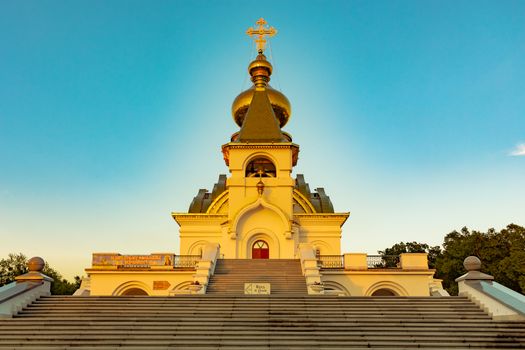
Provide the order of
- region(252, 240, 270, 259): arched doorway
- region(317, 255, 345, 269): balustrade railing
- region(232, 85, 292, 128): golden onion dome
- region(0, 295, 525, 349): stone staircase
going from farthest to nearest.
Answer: region(232, 85, 292, 128): golden onion dome → region(252, 240, 270, 259): arched doorway → region(317, 255, 345, 269): balustrade railing → region(0, 295, 525, 349): stone staircase

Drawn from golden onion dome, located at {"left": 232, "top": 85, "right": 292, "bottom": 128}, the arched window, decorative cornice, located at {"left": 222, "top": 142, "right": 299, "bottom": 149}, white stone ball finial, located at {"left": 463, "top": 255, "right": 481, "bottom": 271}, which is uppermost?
golden onion dome, located at {"left": 232, "top": 85, "right": 292, "bottom": 128}

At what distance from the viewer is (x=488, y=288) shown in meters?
12.3

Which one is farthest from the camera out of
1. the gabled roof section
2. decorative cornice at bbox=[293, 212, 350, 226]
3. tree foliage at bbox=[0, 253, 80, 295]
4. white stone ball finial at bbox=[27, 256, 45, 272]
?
tree foliage at bbox=[0, 253, 80, 295]

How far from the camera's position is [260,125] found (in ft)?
88.4

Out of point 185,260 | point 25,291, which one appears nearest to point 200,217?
point 185,260

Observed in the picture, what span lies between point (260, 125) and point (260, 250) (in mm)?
7372

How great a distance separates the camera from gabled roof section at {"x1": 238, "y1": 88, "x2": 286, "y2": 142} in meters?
26.2

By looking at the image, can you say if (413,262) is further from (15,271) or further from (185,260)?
(15,271)

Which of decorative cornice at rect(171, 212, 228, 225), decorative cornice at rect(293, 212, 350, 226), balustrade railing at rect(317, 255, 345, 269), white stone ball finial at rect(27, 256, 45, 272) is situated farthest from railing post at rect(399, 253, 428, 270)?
white stone ball finial at rect(27, 256, 45, 272)

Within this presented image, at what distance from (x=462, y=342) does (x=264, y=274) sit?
29.0 ft

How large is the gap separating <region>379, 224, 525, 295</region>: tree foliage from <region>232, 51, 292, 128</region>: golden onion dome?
1861 cm

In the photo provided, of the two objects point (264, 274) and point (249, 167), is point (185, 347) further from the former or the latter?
point (249, 167)

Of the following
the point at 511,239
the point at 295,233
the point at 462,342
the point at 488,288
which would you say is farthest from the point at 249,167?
the point at 511,239

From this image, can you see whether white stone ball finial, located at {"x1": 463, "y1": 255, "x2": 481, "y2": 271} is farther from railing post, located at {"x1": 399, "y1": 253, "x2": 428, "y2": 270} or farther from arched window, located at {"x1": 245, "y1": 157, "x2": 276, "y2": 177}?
arched window, located at {"x1": 245, "y1": 157, "x2": 276, "y2": 177}
